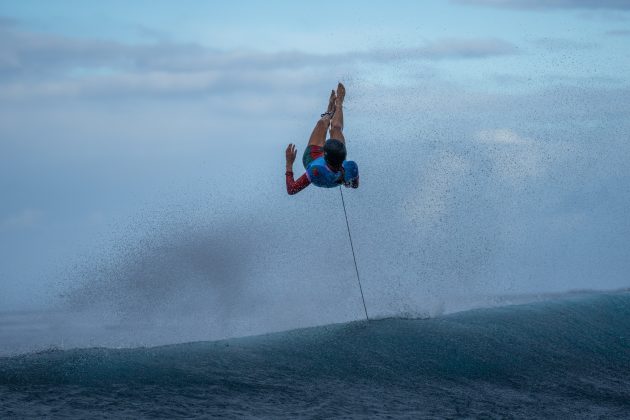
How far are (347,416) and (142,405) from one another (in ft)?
6.23

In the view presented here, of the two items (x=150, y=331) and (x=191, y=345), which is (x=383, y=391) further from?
(x=150, y=331)

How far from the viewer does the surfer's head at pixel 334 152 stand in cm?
830

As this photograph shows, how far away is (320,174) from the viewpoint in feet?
27.8

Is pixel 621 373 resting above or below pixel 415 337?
below

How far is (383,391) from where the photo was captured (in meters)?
7.91

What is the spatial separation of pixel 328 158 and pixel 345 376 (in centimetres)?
242

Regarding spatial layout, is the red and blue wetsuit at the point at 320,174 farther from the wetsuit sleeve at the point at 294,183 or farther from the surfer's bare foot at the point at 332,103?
the surfer's bare foot at the point at 332,103

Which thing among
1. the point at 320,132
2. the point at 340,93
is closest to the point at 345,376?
the point at 320,132

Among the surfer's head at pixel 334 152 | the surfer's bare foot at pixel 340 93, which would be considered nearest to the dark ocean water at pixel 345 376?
the surfer's head at pixel 334 152

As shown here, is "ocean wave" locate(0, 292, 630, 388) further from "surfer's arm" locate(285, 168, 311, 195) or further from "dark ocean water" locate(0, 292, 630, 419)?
"surfer's arm" locate(285, 168, 311, 195)

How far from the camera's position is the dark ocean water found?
7070 millimetres

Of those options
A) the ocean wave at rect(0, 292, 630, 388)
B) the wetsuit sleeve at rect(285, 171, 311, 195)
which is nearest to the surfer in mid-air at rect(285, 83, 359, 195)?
the wetsuit sleeve at rect(285, 171, 311, 195)

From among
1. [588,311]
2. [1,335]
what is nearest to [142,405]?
[588,311]

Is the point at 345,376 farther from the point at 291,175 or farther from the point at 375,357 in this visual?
the point at 291,175
